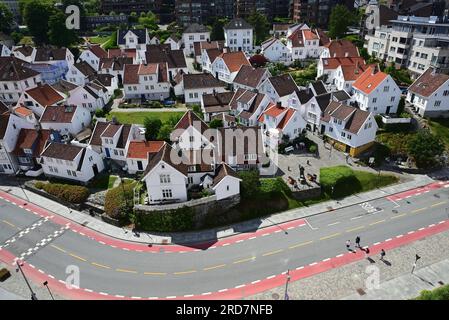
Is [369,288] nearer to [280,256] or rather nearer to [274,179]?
[280,256]

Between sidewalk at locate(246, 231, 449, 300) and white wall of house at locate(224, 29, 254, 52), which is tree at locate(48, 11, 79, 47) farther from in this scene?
sidewalk at locate(246, 231, 449, 300)

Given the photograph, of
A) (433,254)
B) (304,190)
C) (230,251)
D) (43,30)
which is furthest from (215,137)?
(43,30)

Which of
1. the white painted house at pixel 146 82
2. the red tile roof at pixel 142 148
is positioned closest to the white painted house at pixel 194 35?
the white painted house at pixel 146 82

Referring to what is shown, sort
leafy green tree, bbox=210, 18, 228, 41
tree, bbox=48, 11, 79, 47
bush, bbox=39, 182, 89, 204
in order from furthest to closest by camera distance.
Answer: tree, bbox=48, 11, 79, 47 → leafy green tree, bbox=210, 18, 228, 41 → bush, bbox=39, 182, 89, 204

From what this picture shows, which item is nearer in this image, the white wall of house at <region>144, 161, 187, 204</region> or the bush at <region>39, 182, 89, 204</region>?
the white wall of house at <region>144, 161, 187, 204</region>

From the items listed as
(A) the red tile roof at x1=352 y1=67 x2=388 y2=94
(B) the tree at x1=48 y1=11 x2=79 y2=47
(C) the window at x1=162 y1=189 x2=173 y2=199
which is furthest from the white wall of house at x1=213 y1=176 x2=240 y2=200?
(B) the tree at x1=48 y1=11 x2=79 y2=47

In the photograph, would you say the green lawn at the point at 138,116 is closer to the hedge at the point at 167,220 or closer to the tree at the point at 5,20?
the hedge at the point at 167,220

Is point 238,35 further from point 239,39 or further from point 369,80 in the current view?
point 369,80
